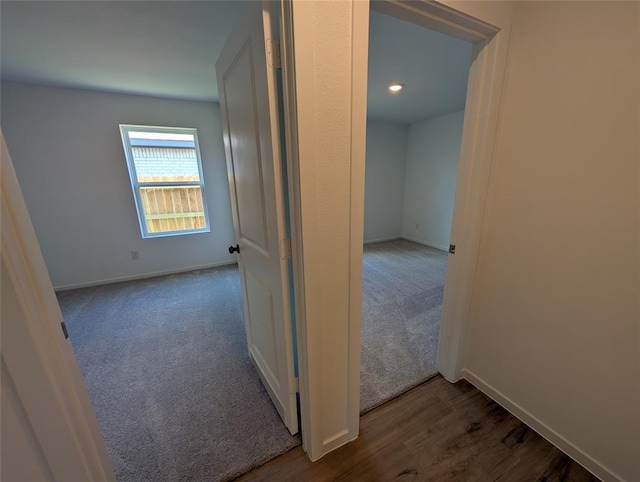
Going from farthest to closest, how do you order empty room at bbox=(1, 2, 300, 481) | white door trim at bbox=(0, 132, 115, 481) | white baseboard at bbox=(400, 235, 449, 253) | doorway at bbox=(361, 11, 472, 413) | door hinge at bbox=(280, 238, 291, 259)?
white baseboard at bbox=(400, 235, 449, 253) < doorway at bbox=(361, 11, 472, 413) < empty room at bbox=(1, 2, 300, 481) < door hinge at bbox=(280, 238, 291, 259) < white door trim at bbox=(0, 132, 115, 481)

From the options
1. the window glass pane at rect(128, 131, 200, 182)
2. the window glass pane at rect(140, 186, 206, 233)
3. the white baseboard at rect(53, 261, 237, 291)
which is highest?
the window glass pane at rect(128, 131, 200, 182)

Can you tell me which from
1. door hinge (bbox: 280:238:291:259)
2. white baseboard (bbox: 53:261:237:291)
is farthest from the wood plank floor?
white baseboard (bbox: 53:261:237:291)

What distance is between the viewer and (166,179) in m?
3.36

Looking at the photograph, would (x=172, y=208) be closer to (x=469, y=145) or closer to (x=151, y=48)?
(x=151, y=48)

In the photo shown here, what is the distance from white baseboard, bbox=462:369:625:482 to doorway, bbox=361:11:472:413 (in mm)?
271

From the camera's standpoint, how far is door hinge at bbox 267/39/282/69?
85 centimetres

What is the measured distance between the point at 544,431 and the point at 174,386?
2191 millimetres

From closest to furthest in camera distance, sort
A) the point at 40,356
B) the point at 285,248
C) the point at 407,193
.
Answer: the point at 40,356 < the point at 285,248 < the point at 407,193

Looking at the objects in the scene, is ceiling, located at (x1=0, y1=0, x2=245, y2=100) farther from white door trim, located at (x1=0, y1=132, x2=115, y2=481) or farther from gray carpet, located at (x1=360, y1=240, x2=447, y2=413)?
gray carpet, located at (x1=360, y1=240, x2=447, y2=413)

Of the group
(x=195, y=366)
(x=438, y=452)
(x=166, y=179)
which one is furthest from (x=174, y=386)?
(x=166, y=179)

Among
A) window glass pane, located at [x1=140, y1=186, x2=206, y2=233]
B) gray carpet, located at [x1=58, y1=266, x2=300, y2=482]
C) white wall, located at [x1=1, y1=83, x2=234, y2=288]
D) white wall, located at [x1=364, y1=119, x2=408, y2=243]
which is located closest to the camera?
gray carpet, located at [x1=58, y1=266, x2=300, y2=482]

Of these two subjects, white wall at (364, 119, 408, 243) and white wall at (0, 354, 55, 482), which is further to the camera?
white wall at (364, 119, 408, 243)

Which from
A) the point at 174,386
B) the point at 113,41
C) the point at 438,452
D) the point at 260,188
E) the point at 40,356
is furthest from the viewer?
the point at 113,41

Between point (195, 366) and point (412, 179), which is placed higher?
point (412, 179)
